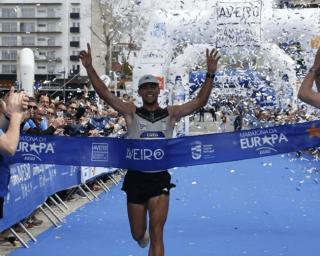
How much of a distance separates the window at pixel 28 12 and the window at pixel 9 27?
2003 millimetres

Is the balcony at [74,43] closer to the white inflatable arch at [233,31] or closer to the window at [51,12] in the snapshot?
the window at [51,12]

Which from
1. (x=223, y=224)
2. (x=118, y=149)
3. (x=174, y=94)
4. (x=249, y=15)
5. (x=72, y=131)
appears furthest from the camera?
(x=174, y=94)

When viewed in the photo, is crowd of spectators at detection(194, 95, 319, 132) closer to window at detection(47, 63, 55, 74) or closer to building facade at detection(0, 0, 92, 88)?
building facade at detection(0, 0, 92, 88)

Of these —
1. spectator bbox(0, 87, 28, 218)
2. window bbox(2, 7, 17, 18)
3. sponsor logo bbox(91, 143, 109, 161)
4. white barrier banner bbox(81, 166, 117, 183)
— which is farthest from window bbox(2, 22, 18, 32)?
spectator bbox(0, 87, 28, 218)

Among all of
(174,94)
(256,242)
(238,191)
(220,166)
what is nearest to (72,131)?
(238,191)

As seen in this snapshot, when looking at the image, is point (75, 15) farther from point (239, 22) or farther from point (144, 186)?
point (144, 186)

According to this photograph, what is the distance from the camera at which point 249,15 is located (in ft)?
48.5

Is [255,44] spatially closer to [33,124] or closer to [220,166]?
[220,166]

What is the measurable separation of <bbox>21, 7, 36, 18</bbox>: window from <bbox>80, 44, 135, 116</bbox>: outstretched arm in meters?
100

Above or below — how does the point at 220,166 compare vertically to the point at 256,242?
below

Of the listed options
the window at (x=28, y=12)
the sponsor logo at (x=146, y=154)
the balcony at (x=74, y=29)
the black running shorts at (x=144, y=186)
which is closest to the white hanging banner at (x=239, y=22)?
the sponsor logo at (x=146, y=154)

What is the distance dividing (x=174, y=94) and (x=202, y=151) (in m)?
15.4

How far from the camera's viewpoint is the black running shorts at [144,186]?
5.67 metres

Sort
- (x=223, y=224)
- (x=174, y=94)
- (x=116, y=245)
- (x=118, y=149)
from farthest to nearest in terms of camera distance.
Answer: (x=174, y=94) < (x=223, y=224) < (x=116, y=245) < (x=118, y=149)
